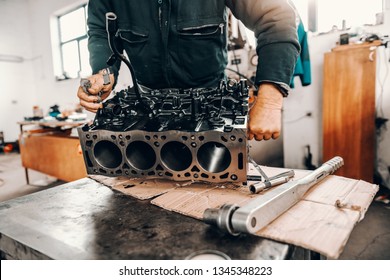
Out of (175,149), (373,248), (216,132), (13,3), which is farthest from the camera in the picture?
(13,3)

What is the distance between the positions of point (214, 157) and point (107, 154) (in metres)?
0.32

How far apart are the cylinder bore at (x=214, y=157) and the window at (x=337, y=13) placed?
2322 mm

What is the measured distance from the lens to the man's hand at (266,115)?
0.79 metres

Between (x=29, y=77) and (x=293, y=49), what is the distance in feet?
23.3

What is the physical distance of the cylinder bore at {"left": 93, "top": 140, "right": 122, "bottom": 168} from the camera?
81 centimetres

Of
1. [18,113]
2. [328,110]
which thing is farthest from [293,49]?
[18,113]

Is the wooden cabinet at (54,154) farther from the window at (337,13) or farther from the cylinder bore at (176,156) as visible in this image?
the window at (337,13)

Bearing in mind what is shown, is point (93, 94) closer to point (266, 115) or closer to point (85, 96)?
point (85, 96)

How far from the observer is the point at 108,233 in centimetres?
56

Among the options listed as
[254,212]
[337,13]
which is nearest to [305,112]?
[337,13]

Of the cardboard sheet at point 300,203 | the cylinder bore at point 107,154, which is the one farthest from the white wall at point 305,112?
the cylinder bore at point 107,154

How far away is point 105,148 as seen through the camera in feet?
2.76

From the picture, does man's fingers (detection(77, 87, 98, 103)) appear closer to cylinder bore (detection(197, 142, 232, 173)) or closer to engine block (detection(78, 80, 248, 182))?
engine block (detection(78, 80, 248, 182))

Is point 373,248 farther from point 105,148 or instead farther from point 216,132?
point 105,148
